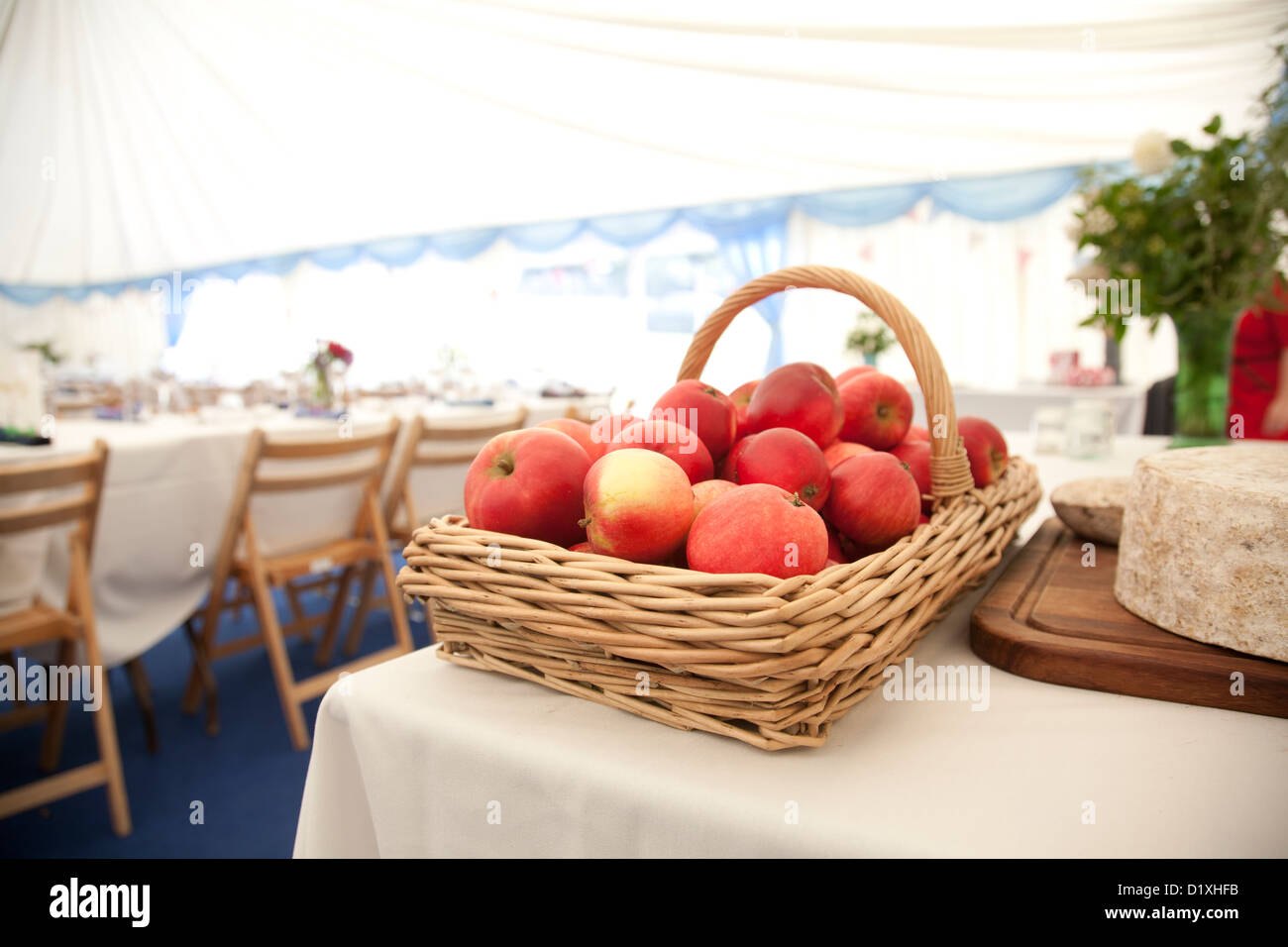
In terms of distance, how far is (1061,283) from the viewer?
599 cm

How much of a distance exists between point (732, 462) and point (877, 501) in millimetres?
152

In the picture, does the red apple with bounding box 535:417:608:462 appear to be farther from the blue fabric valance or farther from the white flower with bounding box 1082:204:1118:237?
the blue fabric valance

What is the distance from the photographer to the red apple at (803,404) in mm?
776

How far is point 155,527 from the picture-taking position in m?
2.18

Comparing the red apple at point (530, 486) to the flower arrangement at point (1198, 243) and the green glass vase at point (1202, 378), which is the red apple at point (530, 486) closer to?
the flower arrangement at point (1198, 243)

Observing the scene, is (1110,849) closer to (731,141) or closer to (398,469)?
(398,469)

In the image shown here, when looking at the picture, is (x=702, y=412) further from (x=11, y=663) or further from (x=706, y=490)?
(x=11, y=663)

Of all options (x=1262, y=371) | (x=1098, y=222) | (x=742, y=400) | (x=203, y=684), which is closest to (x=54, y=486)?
(x=203, y=684)

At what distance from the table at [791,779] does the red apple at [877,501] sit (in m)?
0.13

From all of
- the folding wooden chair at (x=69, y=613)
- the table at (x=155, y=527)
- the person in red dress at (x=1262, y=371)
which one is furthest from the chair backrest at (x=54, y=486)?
the person in red dress at (x=1262, y=371)

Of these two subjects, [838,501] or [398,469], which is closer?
[838,501]

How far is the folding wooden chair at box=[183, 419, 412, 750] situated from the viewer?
211 centimetres
